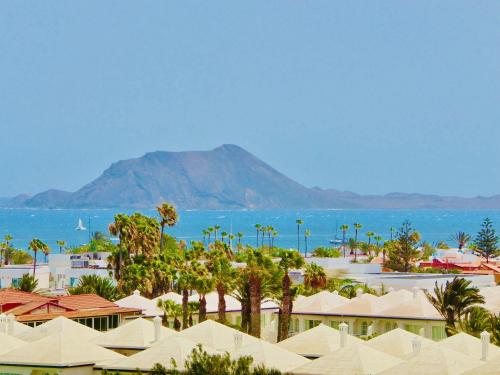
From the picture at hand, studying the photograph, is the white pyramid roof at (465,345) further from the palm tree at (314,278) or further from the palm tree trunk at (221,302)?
the palm tree at (314,278)

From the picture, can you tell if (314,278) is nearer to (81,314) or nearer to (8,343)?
(81,314)

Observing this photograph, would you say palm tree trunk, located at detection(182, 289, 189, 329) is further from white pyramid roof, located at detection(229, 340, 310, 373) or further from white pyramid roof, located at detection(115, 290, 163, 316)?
white pyramid roof, located at detection(229, 340, 310, 373)

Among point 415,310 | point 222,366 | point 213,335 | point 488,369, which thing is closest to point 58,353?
point 213,335

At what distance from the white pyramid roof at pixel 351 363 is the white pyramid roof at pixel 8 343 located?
33.2ft

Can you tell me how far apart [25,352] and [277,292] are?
74.0 feet

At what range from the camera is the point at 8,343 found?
42969 mm

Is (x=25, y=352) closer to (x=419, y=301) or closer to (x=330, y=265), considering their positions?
(x=419, y=301)

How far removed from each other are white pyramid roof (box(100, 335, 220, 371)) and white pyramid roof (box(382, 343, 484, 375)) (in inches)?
230

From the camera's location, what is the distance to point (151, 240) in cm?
9000

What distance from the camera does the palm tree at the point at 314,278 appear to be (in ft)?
Answer: 244

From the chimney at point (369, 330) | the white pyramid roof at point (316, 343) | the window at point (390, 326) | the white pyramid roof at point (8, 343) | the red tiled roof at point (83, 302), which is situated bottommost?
the chimney at point (369, 330)

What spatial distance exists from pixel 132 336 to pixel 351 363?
1109cm

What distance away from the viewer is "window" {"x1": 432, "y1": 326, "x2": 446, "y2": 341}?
2330 inches

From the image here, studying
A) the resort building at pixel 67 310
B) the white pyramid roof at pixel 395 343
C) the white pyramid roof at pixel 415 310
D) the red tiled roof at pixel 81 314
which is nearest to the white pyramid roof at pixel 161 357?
the white pyramid roof at pixel 395 343
